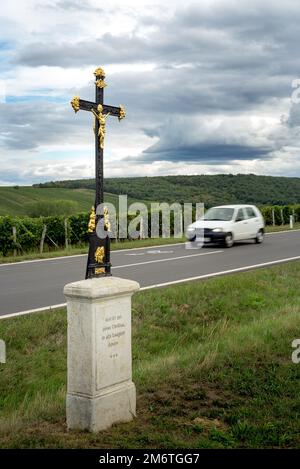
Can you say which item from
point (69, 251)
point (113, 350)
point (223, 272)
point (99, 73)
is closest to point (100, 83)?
point (99, 73)

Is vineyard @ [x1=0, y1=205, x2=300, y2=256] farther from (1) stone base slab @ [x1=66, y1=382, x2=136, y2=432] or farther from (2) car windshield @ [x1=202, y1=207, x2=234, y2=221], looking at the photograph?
(1) stone base slab @ [x1=66, y1=382, x2=136, y2=432]

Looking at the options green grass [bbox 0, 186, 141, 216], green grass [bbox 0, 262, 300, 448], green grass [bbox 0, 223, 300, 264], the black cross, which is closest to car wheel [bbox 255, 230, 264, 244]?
green grass [bbox 0, 223, 300, 264]

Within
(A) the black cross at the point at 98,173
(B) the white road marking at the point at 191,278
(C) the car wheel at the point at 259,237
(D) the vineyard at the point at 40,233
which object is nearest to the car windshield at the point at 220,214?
(C) the car wheel at the point at 259,237

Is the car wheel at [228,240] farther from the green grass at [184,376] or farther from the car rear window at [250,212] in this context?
the green grass at [184,376]

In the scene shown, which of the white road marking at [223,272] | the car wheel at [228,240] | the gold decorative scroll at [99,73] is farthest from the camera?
the car wheel at [228,240]

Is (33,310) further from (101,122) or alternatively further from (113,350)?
(113,350)

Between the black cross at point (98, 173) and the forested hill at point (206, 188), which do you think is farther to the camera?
the forested hill at point (206, 188)

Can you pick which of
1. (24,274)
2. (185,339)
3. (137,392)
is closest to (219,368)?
(137,392)

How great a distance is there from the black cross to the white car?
13.6 m

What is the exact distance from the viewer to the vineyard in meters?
23.1

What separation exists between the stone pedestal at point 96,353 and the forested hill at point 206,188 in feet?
182

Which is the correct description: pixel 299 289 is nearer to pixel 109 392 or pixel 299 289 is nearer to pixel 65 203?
pixel 109 392

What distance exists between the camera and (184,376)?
7105mm

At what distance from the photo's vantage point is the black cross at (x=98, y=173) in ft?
25.4
